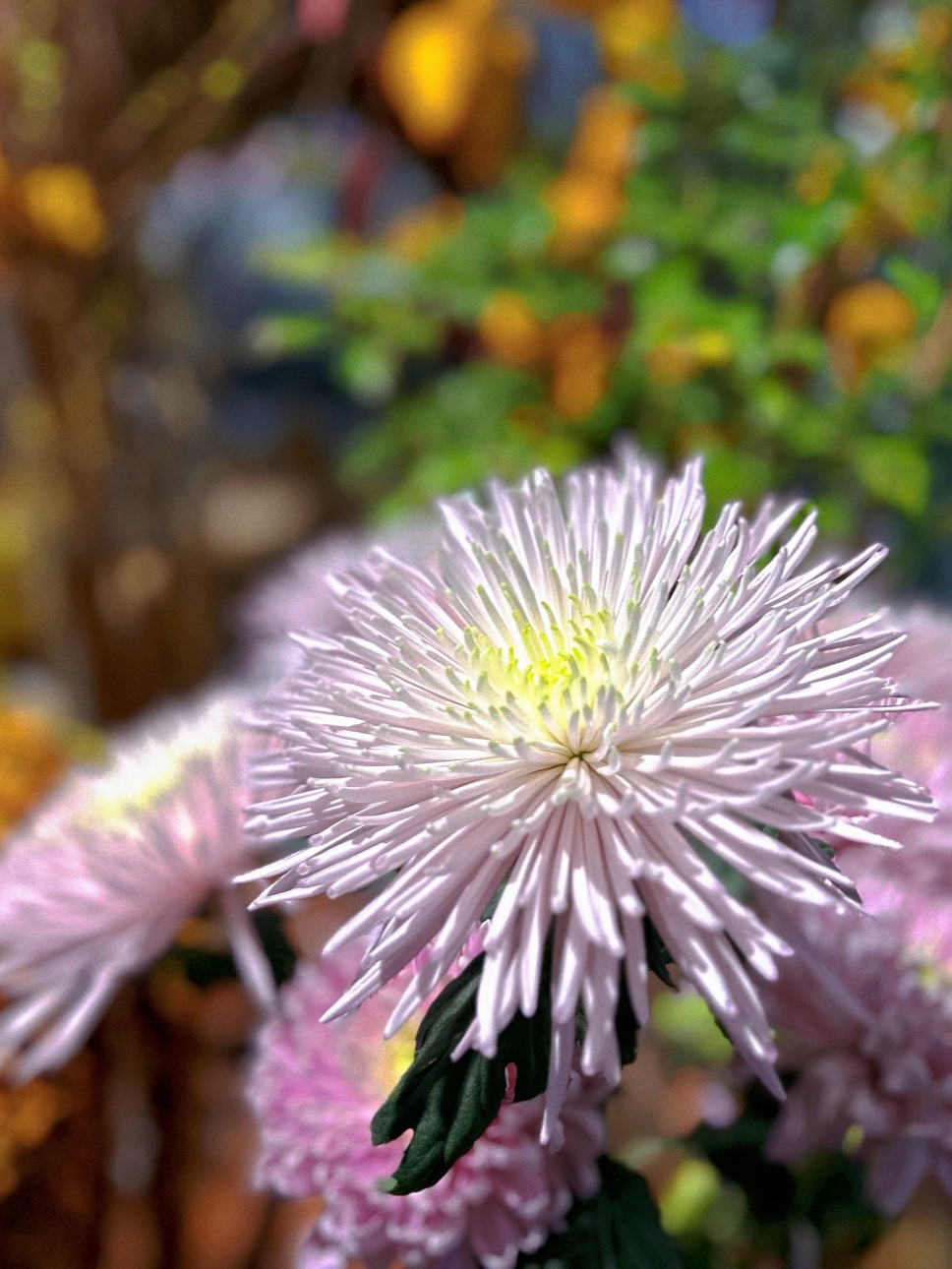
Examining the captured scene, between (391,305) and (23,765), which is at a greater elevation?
(391,305)

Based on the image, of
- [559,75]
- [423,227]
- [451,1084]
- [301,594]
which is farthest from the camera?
[559,75]

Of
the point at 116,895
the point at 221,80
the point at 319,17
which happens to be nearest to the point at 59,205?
the point at 221,80

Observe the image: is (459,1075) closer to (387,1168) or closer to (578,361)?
(387,1168)

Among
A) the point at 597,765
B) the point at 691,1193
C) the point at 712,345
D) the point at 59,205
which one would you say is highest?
the point at 59,205

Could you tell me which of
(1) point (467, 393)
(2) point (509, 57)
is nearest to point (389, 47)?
(2) point (509, 57)

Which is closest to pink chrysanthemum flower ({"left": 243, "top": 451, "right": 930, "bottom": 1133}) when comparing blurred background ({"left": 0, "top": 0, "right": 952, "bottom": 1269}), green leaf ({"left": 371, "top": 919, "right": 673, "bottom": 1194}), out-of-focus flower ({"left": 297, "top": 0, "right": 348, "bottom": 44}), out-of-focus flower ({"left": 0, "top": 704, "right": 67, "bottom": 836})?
green leaf ({"left": 371, "top": 919, "right": 673, "bottom": 1194})

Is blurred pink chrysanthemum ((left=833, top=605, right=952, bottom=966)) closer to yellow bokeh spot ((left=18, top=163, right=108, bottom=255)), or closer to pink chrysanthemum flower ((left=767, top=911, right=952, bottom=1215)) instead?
pink chrysanthemum flower ((left=767, top=911, right=952, bottom=1215))

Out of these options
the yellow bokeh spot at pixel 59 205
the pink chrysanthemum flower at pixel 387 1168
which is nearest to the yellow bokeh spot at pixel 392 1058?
the pink chrysanthemum flower at pixel 387 1168
